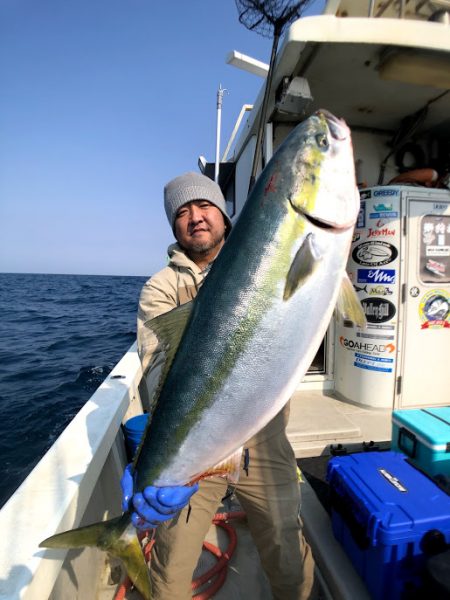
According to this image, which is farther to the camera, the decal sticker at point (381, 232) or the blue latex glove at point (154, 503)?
the decal sticker at point (381, 232)

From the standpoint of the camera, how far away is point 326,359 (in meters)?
5.35

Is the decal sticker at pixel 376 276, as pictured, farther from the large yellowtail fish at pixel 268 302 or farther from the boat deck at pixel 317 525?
the large yellowtail fish at pixel 268 302

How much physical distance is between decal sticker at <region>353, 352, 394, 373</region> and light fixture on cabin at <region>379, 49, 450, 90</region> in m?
3.10

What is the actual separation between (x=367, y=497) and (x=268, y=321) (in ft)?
4.82

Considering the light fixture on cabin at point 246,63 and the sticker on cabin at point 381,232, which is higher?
the light fixture on cabin at point 246,63

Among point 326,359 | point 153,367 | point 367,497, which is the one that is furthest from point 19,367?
point 367,497

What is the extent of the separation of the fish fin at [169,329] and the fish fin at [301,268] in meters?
0.45

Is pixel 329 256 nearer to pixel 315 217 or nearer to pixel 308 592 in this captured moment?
pixel 315 217

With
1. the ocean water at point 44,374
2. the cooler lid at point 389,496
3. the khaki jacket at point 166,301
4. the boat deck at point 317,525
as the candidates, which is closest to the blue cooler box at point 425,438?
the cooler lid at point 389,496

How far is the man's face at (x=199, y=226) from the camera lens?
92.4 inches

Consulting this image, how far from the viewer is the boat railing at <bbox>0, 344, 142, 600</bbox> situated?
1.50 m

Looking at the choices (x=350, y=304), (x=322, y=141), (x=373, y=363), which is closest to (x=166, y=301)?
(x=350, y=304)

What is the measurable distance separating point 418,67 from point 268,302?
324 centimetres

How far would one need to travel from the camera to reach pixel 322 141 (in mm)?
1406
